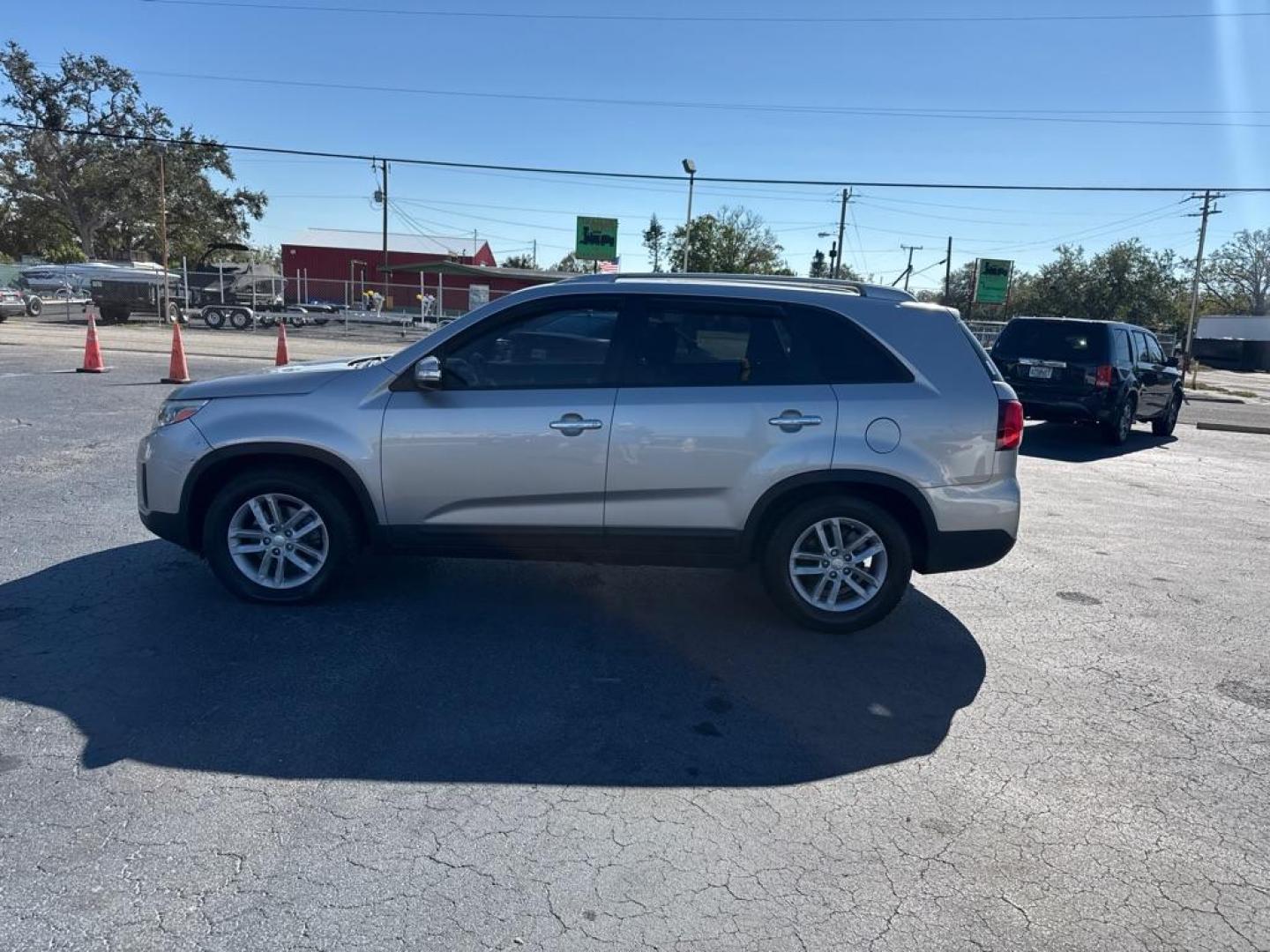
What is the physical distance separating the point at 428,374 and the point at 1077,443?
11993 millimetres

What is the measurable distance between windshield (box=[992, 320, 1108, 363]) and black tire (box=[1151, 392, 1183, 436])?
2.83m

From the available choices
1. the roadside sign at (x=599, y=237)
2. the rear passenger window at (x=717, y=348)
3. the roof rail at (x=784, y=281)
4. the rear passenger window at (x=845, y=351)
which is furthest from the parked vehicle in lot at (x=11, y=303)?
the rear passenger window at (x=845, y=351)

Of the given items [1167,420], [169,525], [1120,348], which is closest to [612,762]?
[169,525]

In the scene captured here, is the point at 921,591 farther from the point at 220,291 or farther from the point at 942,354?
the point at 220,291

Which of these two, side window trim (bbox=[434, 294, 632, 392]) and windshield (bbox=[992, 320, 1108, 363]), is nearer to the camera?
side window trim (bbox=[434, 294, 632, 392])

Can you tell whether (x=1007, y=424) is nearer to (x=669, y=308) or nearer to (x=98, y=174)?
(x=669, y=308)

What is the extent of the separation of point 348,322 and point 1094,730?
36.9m

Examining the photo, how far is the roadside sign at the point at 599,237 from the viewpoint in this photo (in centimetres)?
4234

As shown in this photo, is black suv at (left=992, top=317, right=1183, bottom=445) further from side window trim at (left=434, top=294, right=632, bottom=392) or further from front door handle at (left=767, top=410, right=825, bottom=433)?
side window trim at (left=434, top=294, right=632, bottom=392)

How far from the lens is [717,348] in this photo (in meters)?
4.86

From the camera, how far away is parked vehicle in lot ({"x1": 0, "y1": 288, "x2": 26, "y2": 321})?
92.3 feet

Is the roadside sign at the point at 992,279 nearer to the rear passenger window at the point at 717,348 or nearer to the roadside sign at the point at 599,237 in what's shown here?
the roadside sign at the point at 599,237

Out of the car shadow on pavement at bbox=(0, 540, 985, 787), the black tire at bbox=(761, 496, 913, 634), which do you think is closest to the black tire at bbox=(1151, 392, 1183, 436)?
the car shadow on pavement at bbox=(0, 540, 985, 787)

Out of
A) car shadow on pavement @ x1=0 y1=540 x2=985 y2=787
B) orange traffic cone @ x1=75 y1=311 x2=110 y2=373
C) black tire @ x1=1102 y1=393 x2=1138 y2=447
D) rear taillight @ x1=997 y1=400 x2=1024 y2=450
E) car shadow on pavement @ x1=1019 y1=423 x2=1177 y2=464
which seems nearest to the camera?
car shadow on pavement @ x1=0 y1=540 x2=985 y2=787
